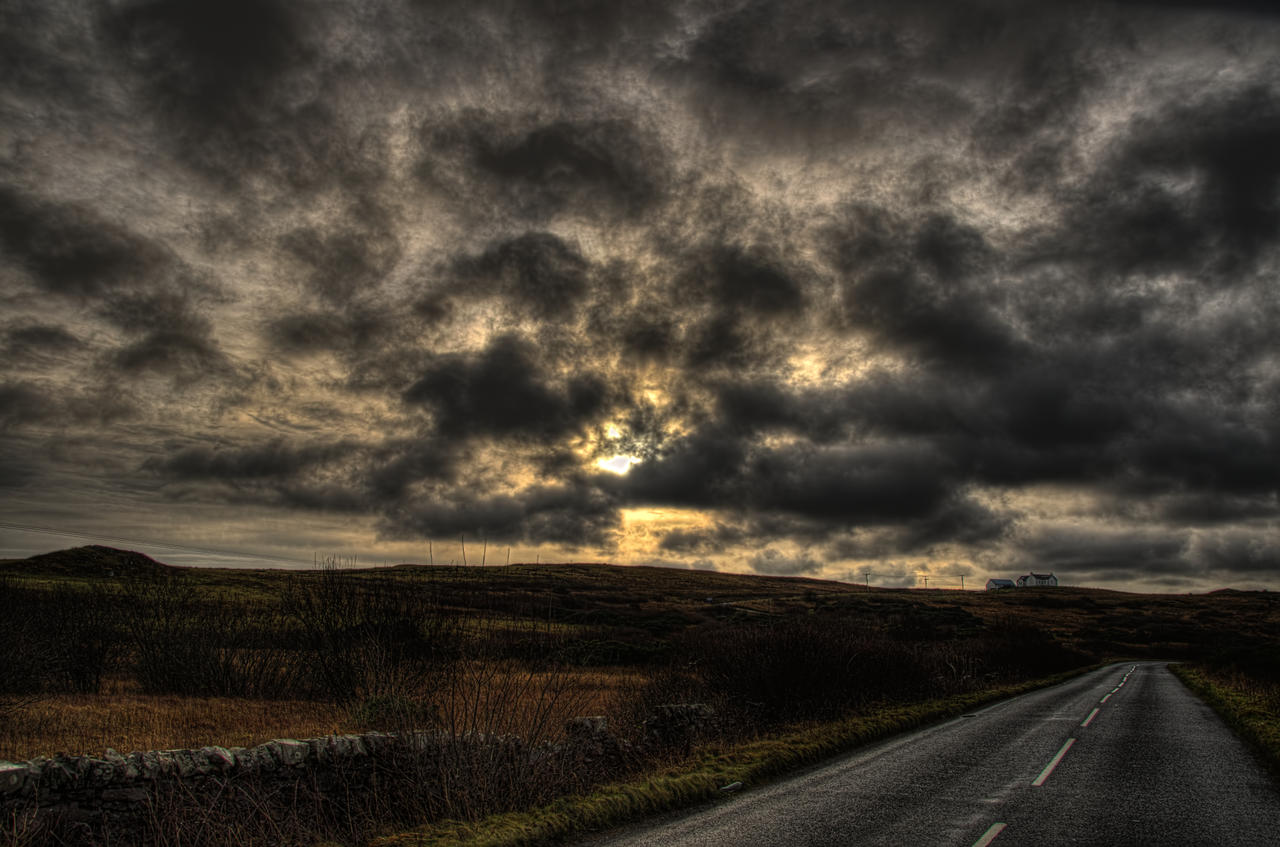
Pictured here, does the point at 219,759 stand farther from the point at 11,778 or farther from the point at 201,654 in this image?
the point at 201,654

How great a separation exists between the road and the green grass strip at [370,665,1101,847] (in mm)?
573

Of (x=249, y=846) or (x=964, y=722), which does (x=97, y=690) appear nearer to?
(x=249, y=846)

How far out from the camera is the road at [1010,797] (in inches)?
406

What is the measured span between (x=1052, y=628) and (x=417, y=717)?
382 feet

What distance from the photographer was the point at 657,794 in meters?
13.0

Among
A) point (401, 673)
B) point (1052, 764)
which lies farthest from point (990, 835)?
point (401, 673)

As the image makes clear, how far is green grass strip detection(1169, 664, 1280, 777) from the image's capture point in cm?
1767

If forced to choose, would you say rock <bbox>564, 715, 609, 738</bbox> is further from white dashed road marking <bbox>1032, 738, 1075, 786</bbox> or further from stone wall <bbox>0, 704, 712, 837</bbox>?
white dashed road marking <bbox>1032, 738, 1075, 786</bbox>

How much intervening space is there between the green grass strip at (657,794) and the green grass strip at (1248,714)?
27.6 ft

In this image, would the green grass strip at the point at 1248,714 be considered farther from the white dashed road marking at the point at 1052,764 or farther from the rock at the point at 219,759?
the rock at the point at 219,759

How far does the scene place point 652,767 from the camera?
16.4 meters

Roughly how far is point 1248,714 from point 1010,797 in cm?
1749

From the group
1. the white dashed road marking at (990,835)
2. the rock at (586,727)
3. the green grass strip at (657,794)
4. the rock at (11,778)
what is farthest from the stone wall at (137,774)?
the white dashed road marking at (990,835)

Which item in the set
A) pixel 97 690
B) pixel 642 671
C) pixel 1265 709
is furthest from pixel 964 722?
pixel 97 690
